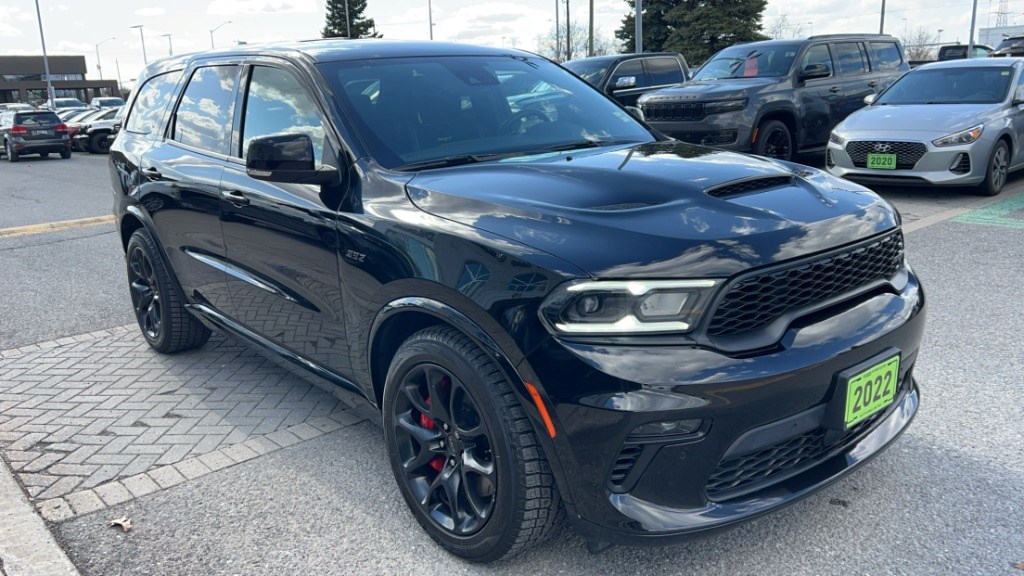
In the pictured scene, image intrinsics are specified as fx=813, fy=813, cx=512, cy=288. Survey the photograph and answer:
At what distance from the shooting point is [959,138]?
28.9 feet

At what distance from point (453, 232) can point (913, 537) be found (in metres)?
1.86

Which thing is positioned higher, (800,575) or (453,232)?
(453,232)

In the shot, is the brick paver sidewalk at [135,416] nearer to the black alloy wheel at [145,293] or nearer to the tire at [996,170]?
the black alloy wheel at [145,293]

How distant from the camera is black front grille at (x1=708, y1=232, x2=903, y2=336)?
90.4 inches

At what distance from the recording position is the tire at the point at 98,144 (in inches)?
1073

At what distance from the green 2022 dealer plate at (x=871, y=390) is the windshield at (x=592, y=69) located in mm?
11916

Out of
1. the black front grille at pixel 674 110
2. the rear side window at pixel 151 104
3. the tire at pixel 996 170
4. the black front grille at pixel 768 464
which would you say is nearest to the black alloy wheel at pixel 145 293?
the rear side window at pixel 151 104

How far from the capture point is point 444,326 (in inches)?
106

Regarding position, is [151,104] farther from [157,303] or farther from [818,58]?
[818,58]

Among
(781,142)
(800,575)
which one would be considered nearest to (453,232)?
(800,575)

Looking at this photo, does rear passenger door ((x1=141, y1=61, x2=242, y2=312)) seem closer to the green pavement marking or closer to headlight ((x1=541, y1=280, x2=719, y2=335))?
headlight ((x1=541, y1=280, x2=719, y2=335))

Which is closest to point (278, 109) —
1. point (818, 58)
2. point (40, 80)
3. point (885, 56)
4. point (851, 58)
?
point (818, 58)

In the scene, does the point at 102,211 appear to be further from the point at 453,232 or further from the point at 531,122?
the point at 453,232

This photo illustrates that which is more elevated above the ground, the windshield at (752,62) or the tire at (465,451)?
the windshield at (752,62)
